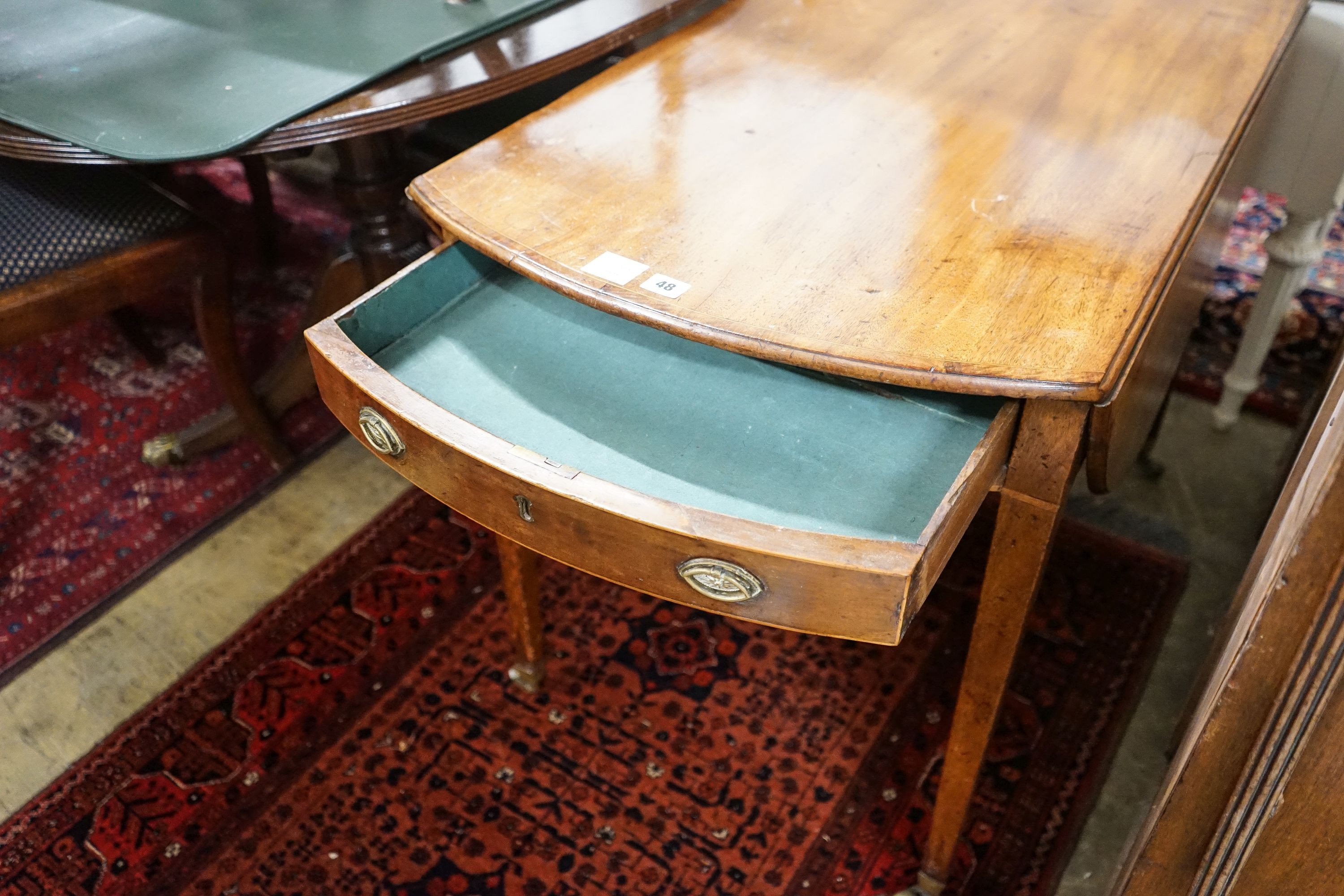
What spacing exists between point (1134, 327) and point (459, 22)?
87 cm

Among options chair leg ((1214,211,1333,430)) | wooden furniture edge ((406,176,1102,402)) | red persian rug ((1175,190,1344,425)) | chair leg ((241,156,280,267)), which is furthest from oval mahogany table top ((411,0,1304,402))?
chair leg ((241,156,280,267))

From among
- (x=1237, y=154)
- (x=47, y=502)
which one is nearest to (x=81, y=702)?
(x=47, y=502)

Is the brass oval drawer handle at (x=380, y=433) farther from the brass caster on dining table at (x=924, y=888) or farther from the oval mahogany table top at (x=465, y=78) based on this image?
the brass caster on dining table at (x=924, y=888)


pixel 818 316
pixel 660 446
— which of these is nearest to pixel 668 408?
pixel 660 446

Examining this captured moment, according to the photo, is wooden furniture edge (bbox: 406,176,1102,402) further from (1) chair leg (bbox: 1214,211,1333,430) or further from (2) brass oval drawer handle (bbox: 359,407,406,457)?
(1) chair leg (bbox: 1214,211,1333,430)

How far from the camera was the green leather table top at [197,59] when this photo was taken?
1126 millimetres

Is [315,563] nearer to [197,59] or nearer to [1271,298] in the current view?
[197,59]

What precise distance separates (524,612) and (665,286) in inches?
24.0

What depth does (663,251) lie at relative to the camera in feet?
3.05

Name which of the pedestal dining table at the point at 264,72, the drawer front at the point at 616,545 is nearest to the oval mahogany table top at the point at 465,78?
the pedestal dining table at the point at 264,72

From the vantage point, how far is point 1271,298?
164 centimetres

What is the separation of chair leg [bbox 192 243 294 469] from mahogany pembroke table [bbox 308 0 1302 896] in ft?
2.30

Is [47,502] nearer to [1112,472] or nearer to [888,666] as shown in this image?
[888,666]

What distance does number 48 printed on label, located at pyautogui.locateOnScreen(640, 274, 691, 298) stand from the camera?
88 cm
